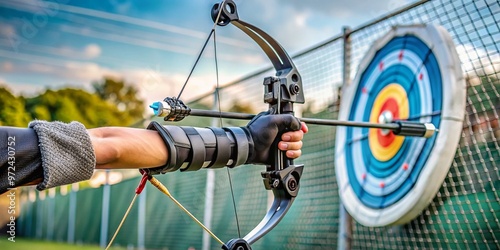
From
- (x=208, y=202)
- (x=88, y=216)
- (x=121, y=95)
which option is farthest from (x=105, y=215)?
(x=121, y=95)

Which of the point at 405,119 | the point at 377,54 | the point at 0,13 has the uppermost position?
the point at 0,13

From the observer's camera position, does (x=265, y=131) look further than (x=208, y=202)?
No

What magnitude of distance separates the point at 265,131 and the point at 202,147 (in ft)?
0.73

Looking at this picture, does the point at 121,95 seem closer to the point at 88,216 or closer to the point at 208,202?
the point at 88,216

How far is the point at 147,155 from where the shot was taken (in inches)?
63.2

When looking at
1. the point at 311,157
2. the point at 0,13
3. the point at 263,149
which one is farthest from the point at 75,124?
the point at 0,13

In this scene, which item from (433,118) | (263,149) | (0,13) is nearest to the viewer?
(263,149)

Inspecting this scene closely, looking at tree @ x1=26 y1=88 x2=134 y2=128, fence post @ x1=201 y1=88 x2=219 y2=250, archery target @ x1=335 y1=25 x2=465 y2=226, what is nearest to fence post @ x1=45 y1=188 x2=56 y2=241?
tree @ x1=26 y1=88 x2=134 y2=128

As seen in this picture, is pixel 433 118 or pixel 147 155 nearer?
pixel 147 155

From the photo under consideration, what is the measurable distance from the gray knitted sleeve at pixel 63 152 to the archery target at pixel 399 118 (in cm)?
172

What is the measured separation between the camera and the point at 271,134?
6.00 ft

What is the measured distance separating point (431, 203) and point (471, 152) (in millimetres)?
312

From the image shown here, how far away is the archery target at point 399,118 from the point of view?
9.01 ft

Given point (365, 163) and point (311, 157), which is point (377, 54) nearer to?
point (365, 163)
